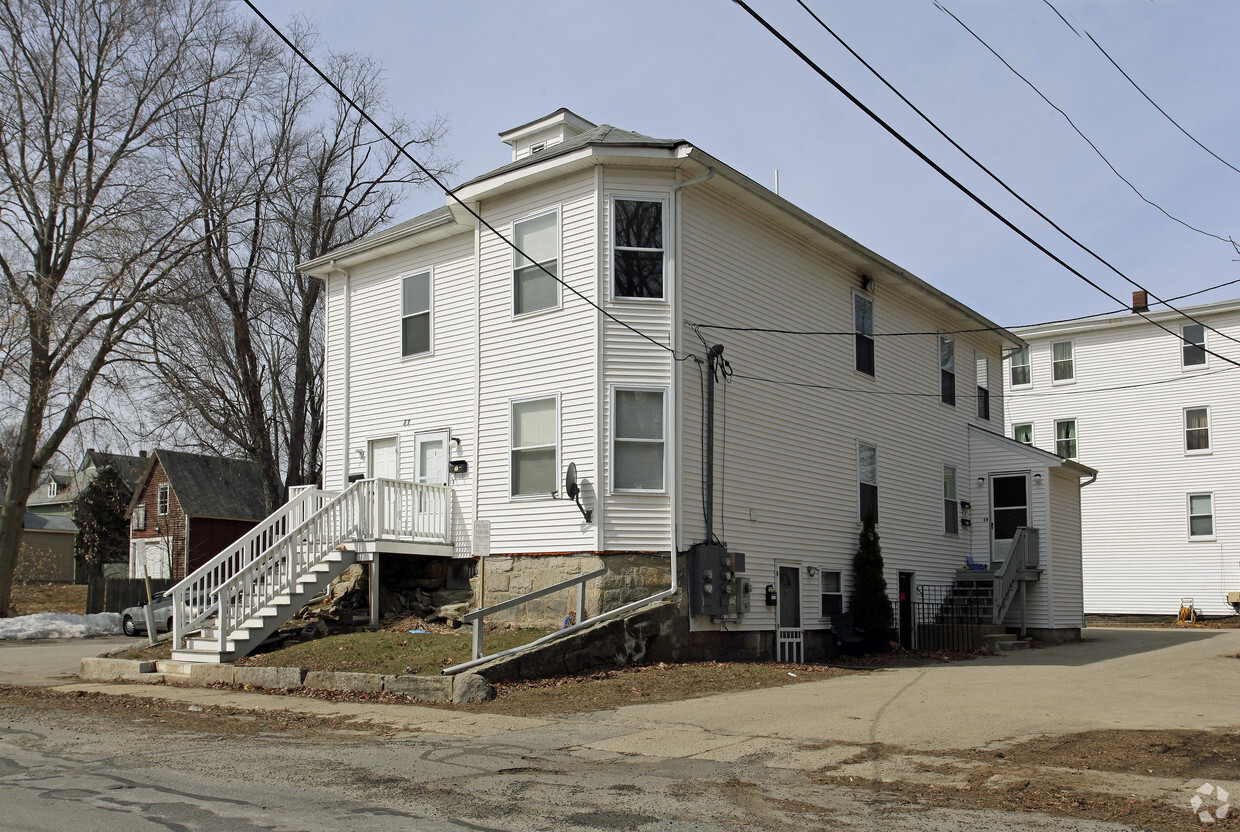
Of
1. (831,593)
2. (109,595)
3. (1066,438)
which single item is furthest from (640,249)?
(109,595)

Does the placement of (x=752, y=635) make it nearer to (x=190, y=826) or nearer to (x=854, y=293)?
(x=854, y=293)

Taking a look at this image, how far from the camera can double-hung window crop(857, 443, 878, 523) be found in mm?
20812

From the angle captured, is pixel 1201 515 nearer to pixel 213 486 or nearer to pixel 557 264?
pixel 557 264

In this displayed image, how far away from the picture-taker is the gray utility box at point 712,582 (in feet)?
52.4

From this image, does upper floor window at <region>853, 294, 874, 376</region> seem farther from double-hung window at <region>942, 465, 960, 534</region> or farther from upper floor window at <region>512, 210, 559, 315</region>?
upper floor window at <region>512, 210, 559, 315</region>

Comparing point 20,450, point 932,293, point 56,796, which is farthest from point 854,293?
point 20,450

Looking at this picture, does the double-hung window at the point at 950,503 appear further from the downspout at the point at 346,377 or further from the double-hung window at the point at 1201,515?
the double-hung window at the point at 1201,515

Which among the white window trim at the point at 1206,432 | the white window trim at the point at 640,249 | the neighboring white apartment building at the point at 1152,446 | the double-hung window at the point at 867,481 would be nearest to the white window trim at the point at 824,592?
the double-hung window at the point at 867,481

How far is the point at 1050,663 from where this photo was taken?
58.3 ft

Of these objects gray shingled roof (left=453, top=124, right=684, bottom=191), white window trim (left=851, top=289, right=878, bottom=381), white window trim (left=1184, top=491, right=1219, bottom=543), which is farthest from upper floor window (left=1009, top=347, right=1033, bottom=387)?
gray shingled roof (left=453, top=124, right=684, bottom=191)

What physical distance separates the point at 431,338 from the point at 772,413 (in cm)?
637

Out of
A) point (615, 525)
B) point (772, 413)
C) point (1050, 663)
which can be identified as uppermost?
point (772, 413)

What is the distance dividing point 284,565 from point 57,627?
50.7 feet

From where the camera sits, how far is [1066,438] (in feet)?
121
